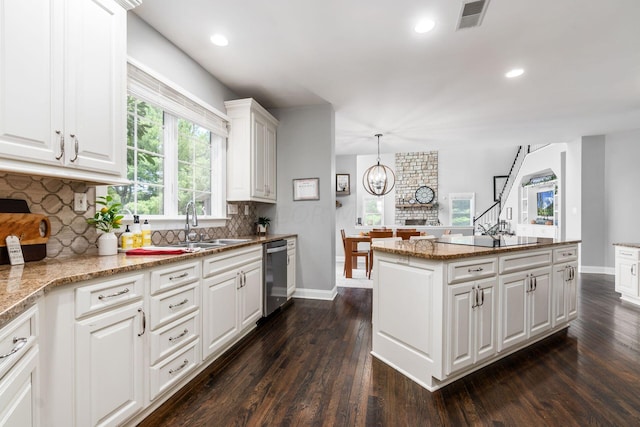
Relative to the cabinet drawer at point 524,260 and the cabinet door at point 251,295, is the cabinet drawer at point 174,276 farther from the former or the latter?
the cabinet drawer at point 524,260

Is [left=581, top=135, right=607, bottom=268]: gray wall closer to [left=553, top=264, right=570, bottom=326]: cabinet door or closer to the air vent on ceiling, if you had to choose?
[left=553, top=264, right=570, bottom=326]: cabinet door

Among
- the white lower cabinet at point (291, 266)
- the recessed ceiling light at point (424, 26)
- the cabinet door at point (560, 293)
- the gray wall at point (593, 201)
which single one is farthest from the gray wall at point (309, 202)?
the gray wall at point (593, 201)

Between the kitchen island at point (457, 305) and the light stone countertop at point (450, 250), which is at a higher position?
the light stone countertop at point (450, 250)

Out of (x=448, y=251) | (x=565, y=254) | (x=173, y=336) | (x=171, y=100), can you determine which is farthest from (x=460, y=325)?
(x=171, y=100)

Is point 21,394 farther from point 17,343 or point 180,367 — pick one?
point 180,367

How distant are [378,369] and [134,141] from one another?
263 cm

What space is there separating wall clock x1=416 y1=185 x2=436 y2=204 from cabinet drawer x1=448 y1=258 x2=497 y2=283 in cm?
890

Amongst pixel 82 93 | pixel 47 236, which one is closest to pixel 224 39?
pixel 82 93

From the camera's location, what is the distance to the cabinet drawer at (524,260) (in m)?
2.27

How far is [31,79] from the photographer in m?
1.36

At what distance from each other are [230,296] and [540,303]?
268cm

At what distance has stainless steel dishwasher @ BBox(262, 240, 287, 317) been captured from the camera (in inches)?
123

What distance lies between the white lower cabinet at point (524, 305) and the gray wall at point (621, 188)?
457cm

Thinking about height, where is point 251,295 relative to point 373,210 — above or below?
below
